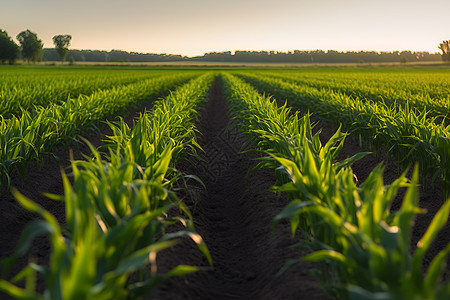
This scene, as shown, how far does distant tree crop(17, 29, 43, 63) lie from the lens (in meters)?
→ 100

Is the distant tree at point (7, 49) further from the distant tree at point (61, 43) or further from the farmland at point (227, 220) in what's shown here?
the farmland at point (227, 220)

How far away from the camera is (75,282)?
4.61ft

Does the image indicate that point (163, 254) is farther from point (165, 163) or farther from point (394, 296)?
point (394, 296)

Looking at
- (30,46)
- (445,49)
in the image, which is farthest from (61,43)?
(445,49)

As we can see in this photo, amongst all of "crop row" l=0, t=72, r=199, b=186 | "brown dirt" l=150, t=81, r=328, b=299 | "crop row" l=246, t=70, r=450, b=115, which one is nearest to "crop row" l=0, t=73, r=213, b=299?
"brown dirt" l=150, t=81, r=328, b=299

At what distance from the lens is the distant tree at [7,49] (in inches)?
3292

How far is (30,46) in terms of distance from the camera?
330ft

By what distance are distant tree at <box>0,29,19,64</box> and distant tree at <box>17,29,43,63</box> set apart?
13.2 meters

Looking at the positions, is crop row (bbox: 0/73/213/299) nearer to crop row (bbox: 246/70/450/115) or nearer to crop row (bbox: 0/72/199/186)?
crop row (bbox: 0/72/199/186)

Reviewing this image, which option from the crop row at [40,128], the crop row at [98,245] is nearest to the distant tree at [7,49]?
the crop row at [40,128]

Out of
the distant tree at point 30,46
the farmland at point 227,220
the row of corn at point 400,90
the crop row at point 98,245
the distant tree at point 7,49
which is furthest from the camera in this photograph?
the distant tree at point 30,46

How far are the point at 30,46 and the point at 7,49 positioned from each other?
1719 centimetres

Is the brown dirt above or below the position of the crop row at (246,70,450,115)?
below

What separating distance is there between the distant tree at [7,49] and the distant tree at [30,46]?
13.2m
